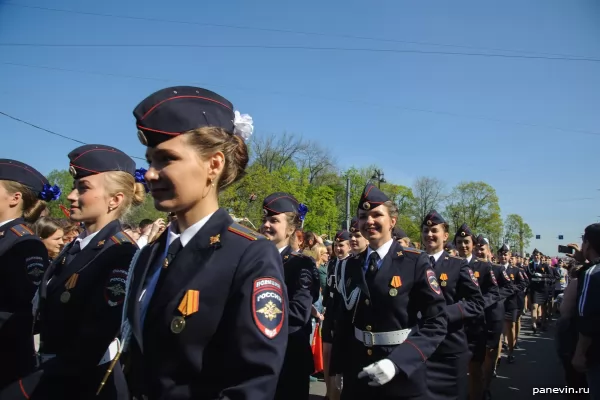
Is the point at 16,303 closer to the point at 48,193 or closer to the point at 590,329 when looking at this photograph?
the point at 48,193

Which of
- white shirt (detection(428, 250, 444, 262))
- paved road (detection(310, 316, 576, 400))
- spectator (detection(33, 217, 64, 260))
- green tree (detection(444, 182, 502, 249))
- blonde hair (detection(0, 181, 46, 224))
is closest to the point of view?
blonde hair (detection(0, 181, 46, 224))

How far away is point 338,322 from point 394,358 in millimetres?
971

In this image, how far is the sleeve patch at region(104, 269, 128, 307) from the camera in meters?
2.64

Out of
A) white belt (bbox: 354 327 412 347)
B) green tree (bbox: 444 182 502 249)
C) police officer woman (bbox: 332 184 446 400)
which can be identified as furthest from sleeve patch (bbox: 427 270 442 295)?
green tree (bbox: 444 182 502 249)

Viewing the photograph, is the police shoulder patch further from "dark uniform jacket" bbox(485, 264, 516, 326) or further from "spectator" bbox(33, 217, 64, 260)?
"dark uniform jacket" bbox(485, 264, 516, 326)

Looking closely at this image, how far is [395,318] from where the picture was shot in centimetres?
355

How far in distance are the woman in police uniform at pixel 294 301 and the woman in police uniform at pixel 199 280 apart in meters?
2.70

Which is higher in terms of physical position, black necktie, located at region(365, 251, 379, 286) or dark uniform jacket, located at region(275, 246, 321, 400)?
black necktie, located at region(365, 251, 379, 286)

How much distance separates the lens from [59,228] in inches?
253

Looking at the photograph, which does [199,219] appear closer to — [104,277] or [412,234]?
[104,277]

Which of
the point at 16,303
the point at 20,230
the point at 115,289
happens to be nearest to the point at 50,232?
the point at 20,230

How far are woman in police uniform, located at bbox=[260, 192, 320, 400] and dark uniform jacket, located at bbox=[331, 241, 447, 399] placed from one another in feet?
2.95

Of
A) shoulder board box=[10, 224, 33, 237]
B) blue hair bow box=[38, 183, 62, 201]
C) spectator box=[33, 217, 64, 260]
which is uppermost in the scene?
blue hair bow box=[38, 183, 62, 201]

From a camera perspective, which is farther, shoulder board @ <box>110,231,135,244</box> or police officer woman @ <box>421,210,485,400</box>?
police officer woman @ <box>421,210,485,400</box>
